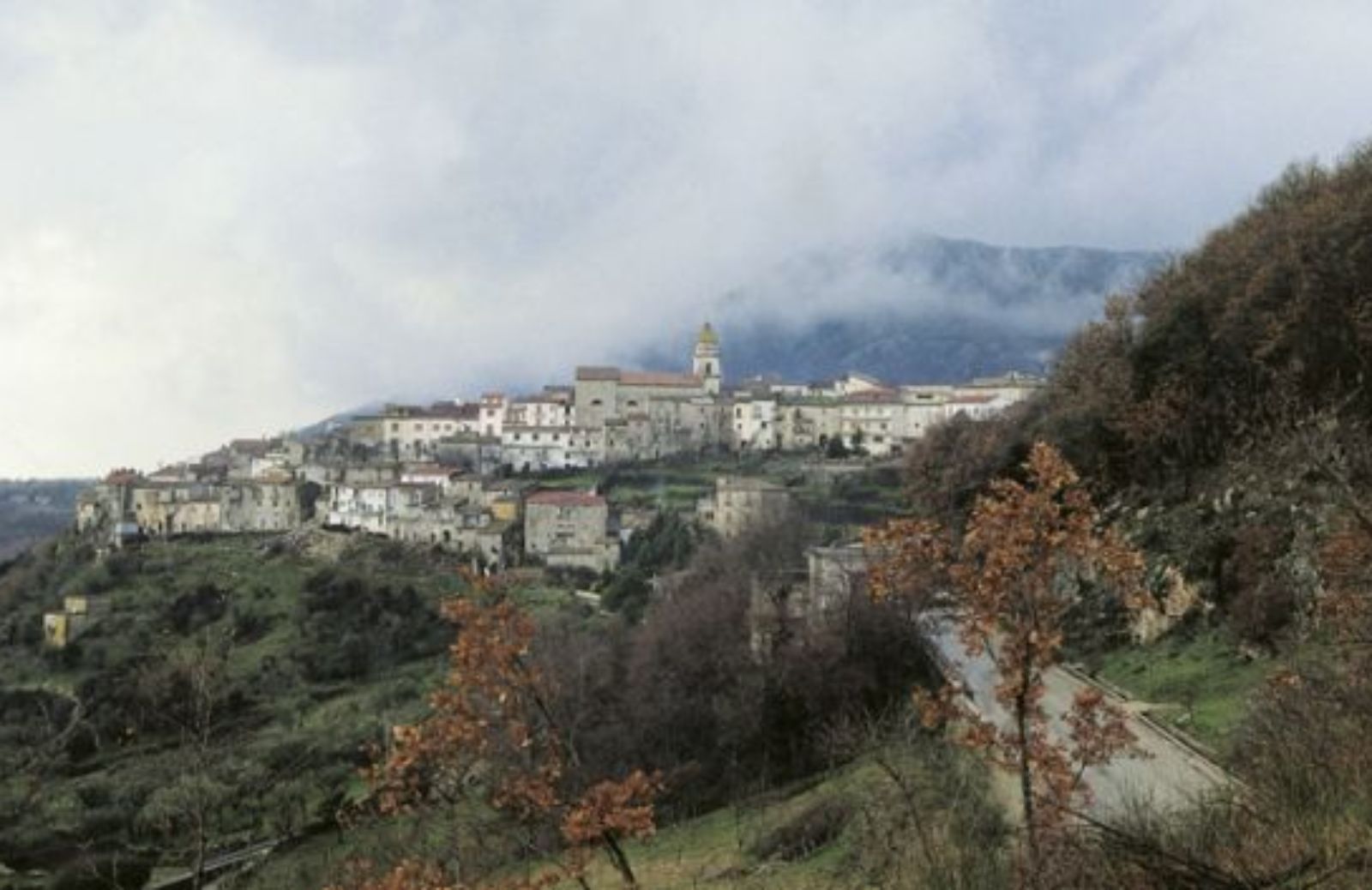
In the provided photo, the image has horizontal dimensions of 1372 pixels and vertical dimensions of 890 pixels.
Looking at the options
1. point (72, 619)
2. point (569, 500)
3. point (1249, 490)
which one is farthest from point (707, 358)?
point (1249, 490)

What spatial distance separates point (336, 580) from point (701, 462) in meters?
38.8

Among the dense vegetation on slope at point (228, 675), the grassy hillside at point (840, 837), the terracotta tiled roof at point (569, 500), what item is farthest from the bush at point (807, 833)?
the terracotta tiled roof at point (569, 500)

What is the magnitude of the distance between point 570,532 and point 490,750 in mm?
78027

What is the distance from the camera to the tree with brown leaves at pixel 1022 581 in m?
8.81

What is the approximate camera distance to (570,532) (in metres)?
89.2

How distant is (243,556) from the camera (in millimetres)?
89750

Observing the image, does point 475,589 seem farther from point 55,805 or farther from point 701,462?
point 701,462

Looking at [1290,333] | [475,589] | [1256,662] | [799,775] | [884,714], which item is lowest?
[799,775]

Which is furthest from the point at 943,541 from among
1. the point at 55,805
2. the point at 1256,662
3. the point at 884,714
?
the point at 55,805

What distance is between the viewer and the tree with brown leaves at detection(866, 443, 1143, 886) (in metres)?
8.81

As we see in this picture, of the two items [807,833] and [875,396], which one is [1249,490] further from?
[875,396]

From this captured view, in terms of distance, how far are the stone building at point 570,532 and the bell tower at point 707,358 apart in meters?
38.3

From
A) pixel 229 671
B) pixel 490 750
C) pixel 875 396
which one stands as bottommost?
pixel 229 671

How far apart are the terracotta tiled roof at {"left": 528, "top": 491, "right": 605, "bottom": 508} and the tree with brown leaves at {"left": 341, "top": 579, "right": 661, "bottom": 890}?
77.9 m
